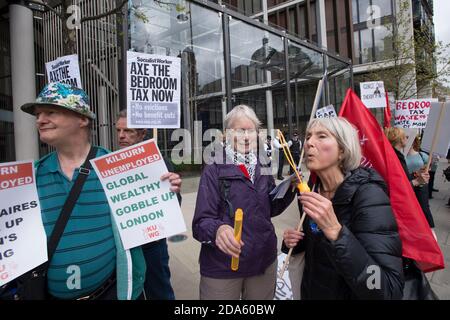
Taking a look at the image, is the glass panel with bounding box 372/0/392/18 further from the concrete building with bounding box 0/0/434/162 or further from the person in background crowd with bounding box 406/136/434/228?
the person in background crowd with bounding box 406/136/434/228

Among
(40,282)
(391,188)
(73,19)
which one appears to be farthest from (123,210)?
(73,19)

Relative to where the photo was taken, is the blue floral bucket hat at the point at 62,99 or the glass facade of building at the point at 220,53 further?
the glass facade of building at the point at 220,53

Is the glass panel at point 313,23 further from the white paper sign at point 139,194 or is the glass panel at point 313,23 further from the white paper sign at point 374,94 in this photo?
the white paper sign at point 139,194

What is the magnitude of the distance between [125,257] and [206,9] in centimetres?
934

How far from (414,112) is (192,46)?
21.5ft

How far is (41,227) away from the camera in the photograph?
1658 mm

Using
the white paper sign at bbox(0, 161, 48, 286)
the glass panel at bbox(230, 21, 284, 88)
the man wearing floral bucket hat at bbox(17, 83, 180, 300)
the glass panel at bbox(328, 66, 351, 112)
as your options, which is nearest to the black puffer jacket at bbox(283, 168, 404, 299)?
the man wearing floral bucket hat at bbox(17, 83, 180, 300)

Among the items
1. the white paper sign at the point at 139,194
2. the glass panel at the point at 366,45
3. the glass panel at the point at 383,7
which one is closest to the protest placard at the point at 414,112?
the white paper sign at the point at 139,194

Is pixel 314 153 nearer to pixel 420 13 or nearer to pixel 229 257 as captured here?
pixel 229 257

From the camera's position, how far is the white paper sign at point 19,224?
5.24 ft

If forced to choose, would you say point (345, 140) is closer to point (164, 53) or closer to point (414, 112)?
point (414, 112)

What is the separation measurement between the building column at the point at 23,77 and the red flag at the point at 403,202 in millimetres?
8051

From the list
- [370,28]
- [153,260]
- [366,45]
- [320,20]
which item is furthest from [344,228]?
[320,20]

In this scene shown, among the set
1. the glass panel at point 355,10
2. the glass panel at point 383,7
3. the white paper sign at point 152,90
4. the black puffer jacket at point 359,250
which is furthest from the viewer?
the glass panel at point 355,10
